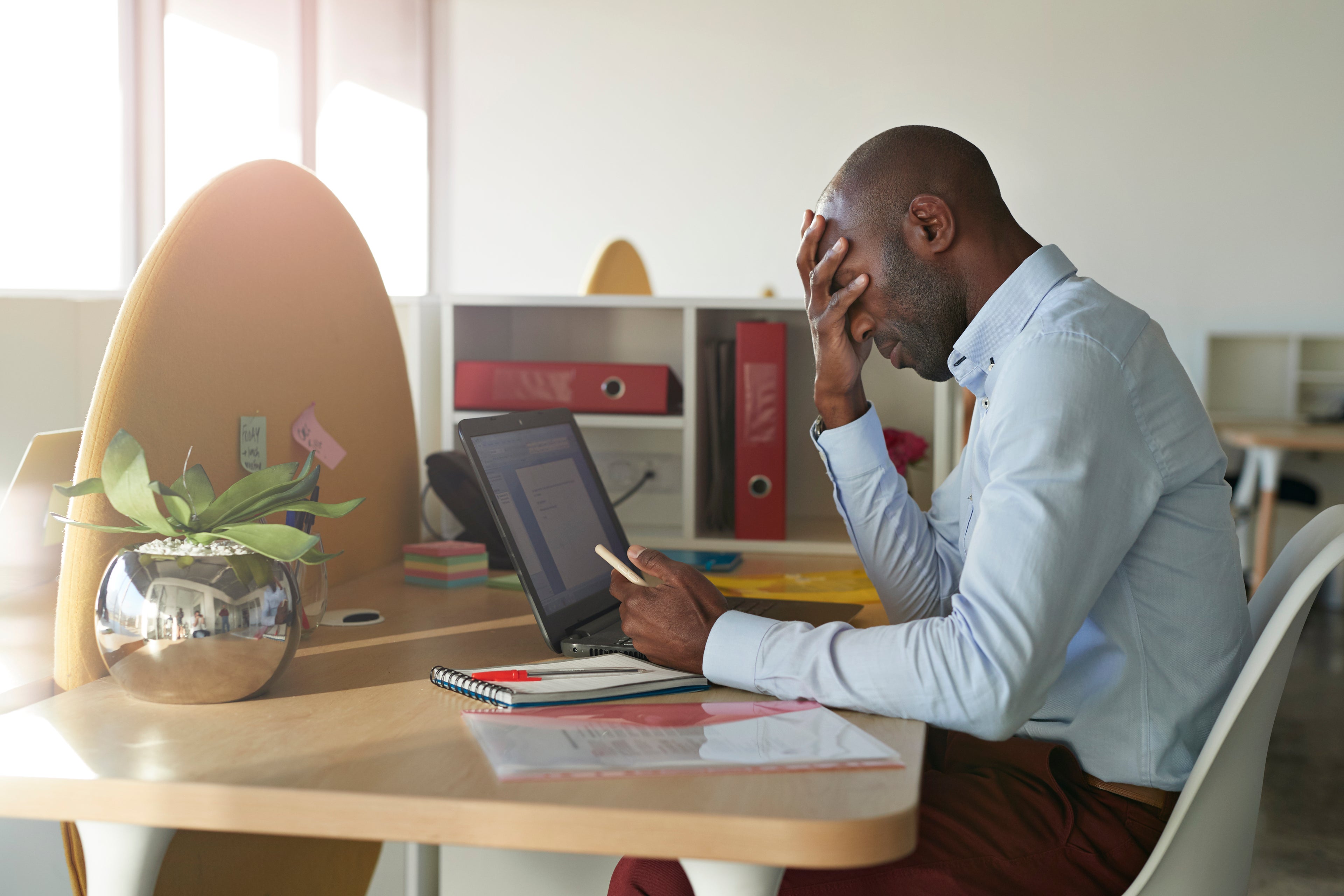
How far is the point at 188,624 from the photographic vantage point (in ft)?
2.70

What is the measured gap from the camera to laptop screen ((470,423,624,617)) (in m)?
1.12

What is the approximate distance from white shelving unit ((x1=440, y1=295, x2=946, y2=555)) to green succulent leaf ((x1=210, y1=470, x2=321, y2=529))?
89cm

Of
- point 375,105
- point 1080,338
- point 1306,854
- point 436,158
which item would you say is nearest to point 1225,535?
point 1080,338

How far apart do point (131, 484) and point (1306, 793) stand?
9.28 ft

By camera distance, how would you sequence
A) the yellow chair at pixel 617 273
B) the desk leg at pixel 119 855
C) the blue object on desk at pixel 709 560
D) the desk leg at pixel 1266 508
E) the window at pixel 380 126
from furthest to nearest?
the window at pixel 380 126 → the desk leg at pixel 1266 508 → the yellow chair at pixel 617 273 → the blue object on desk at pixel 709 560 → the desk leg at pixel 119 855

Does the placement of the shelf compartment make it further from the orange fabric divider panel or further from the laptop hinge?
the orange fabric divider panel

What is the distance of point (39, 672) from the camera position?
989 millimetres

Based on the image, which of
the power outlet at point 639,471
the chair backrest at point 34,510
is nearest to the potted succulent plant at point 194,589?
the chair backrest at point 34,510

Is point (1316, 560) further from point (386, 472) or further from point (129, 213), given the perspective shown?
point (129, 213)

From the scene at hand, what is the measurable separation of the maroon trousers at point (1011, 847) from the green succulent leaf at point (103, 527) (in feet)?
1.65

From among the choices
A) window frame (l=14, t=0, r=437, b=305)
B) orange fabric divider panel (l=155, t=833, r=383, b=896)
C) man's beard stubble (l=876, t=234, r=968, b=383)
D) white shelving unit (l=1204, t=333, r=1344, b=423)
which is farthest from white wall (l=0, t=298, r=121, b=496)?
white shelving unit (l=1204, t=333, r=1344, b=423)

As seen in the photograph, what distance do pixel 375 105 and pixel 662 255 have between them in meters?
1.70

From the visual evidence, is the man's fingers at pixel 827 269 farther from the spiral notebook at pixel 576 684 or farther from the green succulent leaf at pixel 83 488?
the green succulent leaf at pixel 83 488

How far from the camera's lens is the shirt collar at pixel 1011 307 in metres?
1.03
